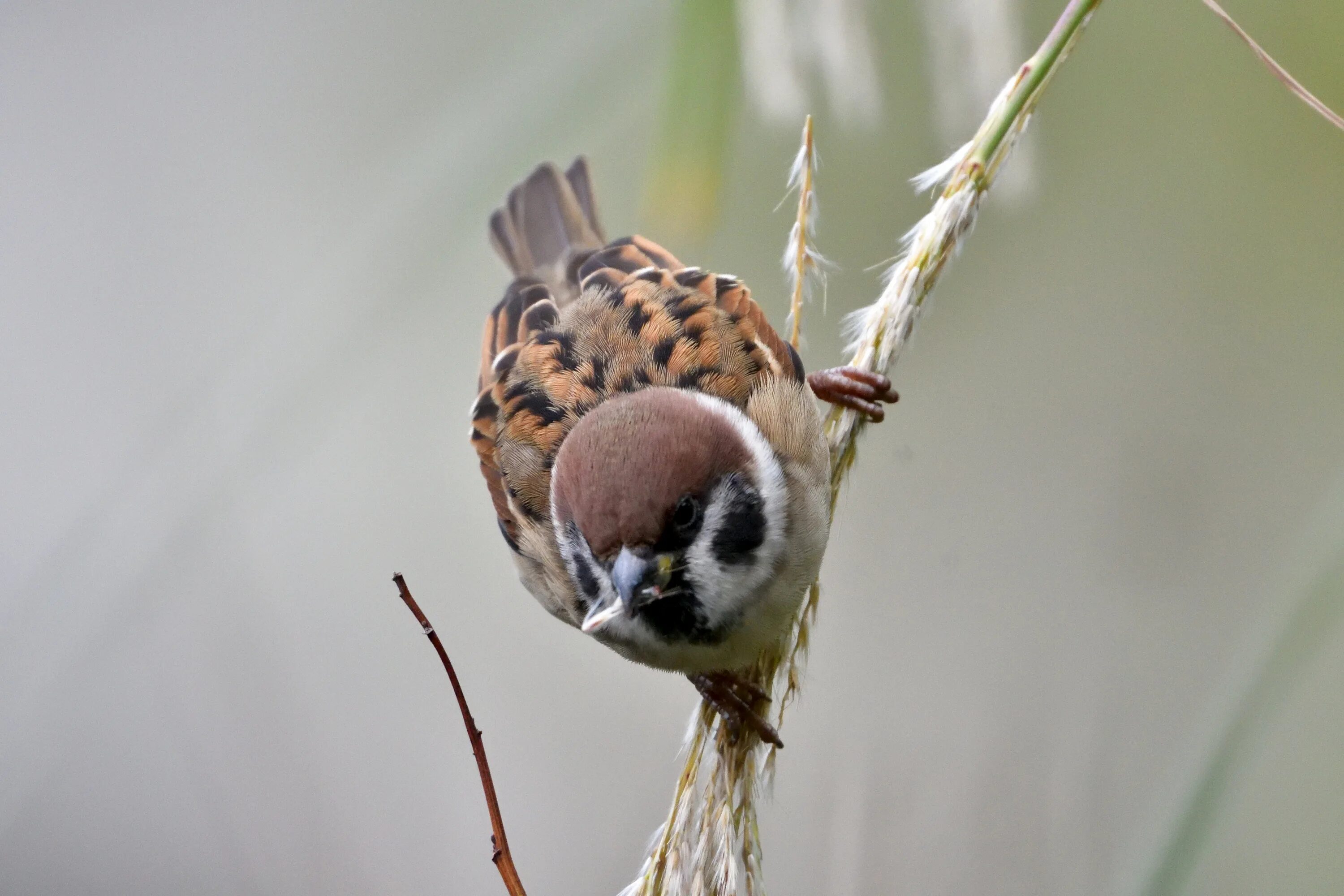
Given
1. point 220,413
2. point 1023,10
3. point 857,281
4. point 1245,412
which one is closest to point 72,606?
point 220,413

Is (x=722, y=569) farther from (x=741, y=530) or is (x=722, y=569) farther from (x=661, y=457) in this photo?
(x=661, y=457)

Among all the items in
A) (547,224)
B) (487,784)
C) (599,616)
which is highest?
(547,224)

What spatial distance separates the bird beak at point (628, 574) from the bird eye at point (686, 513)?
0.19 ft

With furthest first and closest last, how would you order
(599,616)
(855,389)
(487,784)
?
1. (855,389)
2. (599,616)
3. (487,784)

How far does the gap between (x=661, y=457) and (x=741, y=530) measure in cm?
14

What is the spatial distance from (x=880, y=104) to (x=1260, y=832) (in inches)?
52.6

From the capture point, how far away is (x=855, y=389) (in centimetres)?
127

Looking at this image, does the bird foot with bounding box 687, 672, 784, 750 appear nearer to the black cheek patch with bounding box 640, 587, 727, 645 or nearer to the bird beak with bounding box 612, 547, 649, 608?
the black cheek patch with bounding box 640, 587, 727, 645

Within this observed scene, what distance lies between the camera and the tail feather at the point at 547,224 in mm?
1677

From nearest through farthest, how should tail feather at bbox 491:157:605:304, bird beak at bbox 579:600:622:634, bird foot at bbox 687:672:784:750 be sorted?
1. bird beak at bbox 579:600:622:634
2. bird foot at bbox 687:672:784:750
3. tail feather at bbox 491:157:605:304

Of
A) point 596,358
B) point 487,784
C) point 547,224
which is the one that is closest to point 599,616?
point 487,784

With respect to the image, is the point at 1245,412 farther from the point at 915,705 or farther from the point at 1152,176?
the point at 915,705

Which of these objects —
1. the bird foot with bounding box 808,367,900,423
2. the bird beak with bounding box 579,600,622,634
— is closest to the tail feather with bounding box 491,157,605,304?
the bird foot with bounding box 808,367,900,423

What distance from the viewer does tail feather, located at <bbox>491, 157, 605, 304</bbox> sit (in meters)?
1.68
